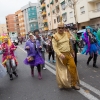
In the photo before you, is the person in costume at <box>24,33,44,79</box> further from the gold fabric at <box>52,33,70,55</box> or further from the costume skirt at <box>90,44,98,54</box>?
the costume skirt at <box>90,44,98,54</box>

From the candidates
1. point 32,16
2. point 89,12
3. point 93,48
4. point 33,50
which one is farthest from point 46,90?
point 32,16

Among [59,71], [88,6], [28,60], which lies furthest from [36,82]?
[88,6]

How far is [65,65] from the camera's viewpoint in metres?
5.62

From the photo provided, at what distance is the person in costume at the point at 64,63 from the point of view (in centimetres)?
552

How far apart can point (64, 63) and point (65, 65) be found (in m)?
0.07

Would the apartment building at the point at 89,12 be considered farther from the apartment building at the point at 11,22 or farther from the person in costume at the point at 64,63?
the apartment building at the point at 11,22

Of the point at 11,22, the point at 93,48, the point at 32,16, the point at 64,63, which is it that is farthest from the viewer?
the point at 11,22

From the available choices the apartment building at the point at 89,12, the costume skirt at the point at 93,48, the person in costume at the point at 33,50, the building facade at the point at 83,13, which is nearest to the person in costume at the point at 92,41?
the costume skirt at the point at 93,48

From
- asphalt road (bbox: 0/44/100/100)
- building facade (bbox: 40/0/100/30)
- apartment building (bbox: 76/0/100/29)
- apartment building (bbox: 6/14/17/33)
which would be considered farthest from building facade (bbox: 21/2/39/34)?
asphalt road (bbox: 0/44/100/100)

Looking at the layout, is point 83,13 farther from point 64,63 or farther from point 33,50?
point 64,63

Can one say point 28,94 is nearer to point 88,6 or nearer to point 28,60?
point 28,60

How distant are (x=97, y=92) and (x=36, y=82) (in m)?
2.38

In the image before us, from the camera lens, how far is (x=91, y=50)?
8.47 m

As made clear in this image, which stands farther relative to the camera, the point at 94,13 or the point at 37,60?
the point at 94,13
